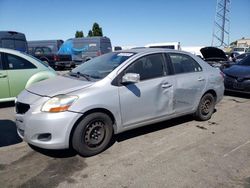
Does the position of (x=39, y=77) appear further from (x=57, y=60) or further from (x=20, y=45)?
(x=57, y=60)

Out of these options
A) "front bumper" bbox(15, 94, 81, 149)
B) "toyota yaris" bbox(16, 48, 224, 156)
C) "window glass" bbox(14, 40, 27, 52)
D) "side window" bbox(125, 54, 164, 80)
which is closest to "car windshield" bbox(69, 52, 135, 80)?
"toyota yaris" bbox(16, 48, 224, 156)

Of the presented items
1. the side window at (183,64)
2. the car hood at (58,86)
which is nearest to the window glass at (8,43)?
the car hood at (58,86)

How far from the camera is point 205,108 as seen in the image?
19.5ft

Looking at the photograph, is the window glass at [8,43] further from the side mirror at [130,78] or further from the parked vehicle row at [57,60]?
the side mirror at [130,78]

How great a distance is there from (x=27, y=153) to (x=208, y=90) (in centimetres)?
380

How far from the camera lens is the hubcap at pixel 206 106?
5.86m

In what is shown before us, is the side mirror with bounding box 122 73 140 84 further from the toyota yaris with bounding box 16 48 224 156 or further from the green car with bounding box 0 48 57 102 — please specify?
the green car with bounding box 0 48 57 102

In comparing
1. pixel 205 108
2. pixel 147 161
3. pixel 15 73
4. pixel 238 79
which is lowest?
pixel 147 161

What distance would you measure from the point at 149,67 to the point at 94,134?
1574 millimetres

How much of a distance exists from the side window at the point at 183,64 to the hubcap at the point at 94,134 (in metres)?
1.94

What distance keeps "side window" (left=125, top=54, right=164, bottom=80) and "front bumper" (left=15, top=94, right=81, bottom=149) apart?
132cm

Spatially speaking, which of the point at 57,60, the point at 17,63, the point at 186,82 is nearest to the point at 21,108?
the point at 186,82

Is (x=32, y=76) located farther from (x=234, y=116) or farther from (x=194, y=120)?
(x=234, y=116)

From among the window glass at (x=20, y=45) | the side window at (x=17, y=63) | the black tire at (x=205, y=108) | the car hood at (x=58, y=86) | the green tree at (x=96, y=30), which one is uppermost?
the green tree at (x=96, y=30)
